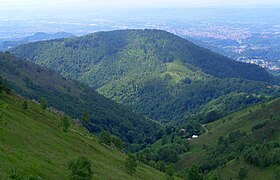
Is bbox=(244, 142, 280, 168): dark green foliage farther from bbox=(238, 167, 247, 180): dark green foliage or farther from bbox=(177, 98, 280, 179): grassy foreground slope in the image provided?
bbox=(238, 167, 247, 180): dark green foliage

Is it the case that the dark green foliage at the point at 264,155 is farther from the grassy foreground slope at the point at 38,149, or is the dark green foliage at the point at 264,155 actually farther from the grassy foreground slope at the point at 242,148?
the grassy foreground slope at the point at 38,149

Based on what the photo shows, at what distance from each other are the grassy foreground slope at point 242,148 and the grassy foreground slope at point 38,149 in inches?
1894

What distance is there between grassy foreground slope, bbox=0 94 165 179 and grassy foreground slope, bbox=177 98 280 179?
4811 centimetres

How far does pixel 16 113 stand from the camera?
232ft

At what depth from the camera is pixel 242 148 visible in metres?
134

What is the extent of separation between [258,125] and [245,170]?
52.6 meters

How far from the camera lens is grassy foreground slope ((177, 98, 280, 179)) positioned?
106 metres

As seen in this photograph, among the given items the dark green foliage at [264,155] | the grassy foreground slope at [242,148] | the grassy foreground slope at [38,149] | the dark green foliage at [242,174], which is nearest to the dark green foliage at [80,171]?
the grassy foreground slope at [38,149]

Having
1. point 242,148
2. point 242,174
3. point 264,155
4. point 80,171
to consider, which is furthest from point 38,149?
point 242,148

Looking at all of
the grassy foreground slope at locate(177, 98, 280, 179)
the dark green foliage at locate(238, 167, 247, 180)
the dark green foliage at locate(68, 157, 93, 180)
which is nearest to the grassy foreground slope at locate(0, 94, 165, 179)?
the dark green foliage at locate(68, 157, 93, 180)

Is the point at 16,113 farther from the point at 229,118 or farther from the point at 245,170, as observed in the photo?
the point at 229,118

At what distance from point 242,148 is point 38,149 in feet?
323

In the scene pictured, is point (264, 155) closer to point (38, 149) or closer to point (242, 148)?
point (242, 148)

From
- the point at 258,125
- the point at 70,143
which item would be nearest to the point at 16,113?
the point at 70,143
